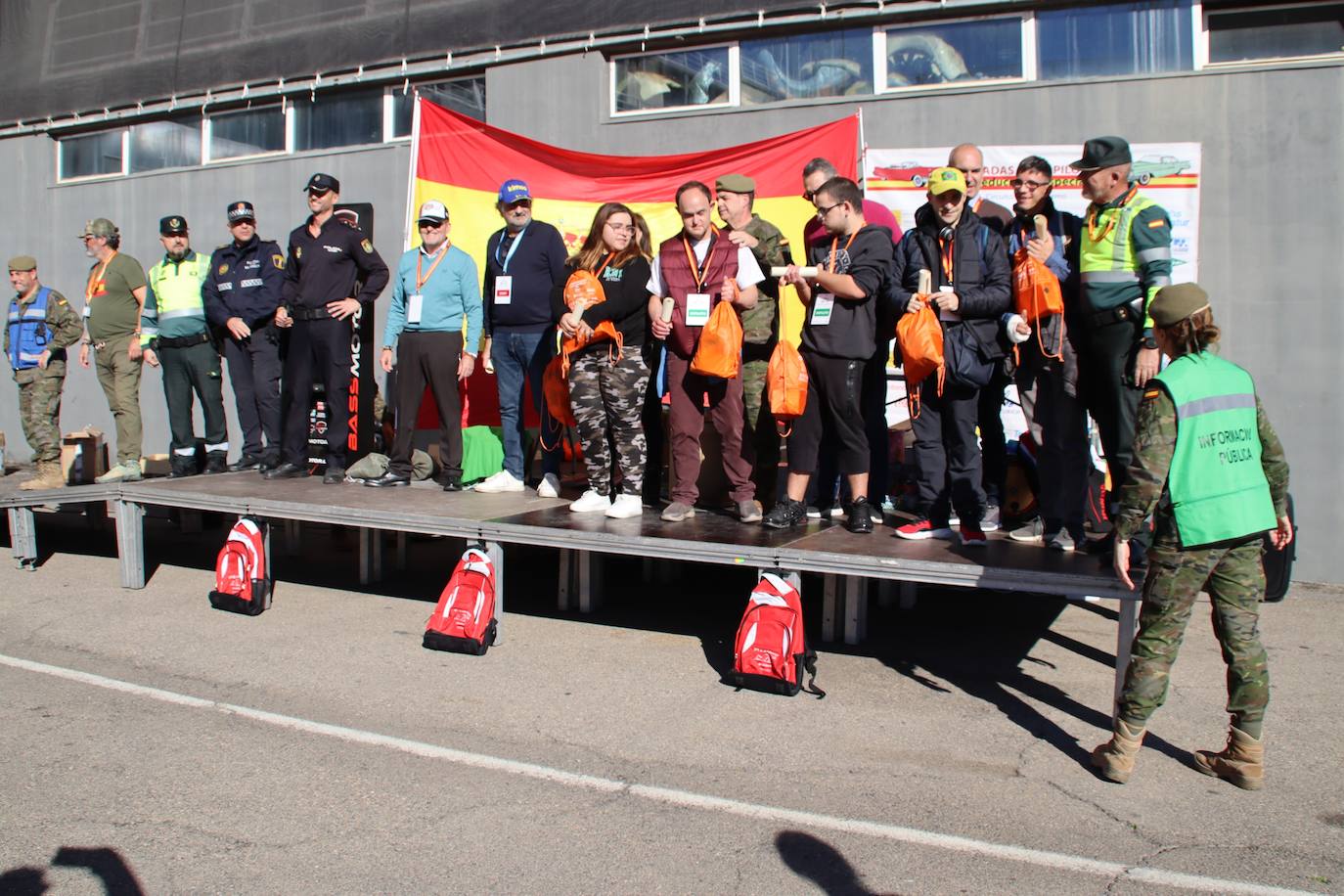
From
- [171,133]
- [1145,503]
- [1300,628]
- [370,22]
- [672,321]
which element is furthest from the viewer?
[171,133]

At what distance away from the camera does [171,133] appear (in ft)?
40.9

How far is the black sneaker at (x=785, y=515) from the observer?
19.9ft

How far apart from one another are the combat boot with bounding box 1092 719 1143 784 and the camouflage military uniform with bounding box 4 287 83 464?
7.87m

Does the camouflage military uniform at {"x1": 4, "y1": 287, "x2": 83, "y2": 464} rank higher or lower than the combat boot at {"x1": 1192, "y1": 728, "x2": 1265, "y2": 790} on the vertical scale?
higher

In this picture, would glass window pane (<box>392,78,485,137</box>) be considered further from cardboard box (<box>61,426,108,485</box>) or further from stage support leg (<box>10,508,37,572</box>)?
stage support leg (<box>10,508,37,572</box>)

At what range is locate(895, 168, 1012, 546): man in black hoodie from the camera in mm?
5594

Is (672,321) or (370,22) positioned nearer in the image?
(672,321)

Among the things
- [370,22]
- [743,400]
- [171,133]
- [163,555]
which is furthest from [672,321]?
[171,133]

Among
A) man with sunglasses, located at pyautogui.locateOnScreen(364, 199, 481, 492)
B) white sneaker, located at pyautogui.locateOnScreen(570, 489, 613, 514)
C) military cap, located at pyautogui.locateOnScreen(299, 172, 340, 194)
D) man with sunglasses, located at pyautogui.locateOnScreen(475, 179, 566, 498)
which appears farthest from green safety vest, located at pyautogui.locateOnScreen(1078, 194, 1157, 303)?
military cap, located at pyautogui.locateOnScreen(299, 172, 340, 194)

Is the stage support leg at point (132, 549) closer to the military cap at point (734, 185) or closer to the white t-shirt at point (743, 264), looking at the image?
the white t-shirt at point (743, 264)

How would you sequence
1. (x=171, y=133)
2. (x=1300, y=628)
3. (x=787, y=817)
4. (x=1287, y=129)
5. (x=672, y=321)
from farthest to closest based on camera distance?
(x=171, y=133) → (x=1287, y=129) → (x=1300, y=628) → (x=672, y=321) → (x=787, y=817)

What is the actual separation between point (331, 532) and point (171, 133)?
211 inches

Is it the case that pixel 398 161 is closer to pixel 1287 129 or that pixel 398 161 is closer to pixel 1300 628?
pixel 1287 129

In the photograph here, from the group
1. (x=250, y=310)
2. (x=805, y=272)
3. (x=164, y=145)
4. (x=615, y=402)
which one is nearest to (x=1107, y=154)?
(x=805, y=272)
